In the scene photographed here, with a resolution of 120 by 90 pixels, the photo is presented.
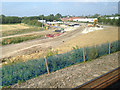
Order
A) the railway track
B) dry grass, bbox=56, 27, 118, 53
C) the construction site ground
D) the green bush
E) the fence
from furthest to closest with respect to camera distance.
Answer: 1. dry grass, bbox=56, 27, 118, 53
2. the construction site ground
3. the green bush
4. the fence
5. the railway track

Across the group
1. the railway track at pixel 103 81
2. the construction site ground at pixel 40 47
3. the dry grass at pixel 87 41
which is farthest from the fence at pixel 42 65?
the dry grass at pixel 87 41

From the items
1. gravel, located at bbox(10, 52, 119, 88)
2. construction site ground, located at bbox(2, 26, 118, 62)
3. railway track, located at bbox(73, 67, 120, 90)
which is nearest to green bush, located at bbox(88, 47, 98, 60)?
gravel, located at bbox(10, 52, 119, 88)

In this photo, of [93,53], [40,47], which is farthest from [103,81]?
[40,47]

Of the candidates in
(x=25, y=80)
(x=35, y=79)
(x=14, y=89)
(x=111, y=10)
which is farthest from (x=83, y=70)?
(x=111, y=10)

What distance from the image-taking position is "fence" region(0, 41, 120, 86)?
265 inches

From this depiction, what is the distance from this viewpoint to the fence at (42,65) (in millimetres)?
6727

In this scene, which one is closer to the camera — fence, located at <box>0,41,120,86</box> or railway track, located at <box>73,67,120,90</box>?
railway track, located at <box>73,67,120,90</box>

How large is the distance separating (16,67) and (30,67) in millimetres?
844

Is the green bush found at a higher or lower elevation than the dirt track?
higher

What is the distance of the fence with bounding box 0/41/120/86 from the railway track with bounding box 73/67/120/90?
Result: 8.22 ft

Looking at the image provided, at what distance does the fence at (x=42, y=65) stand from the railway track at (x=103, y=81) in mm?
2504

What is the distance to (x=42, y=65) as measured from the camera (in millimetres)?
7586

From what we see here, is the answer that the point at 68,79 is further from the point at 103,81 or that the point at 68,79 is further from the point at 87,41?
the point at 87,41

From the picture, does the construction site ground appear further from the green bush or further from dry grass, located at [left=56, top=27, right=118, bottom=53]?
the green bush
